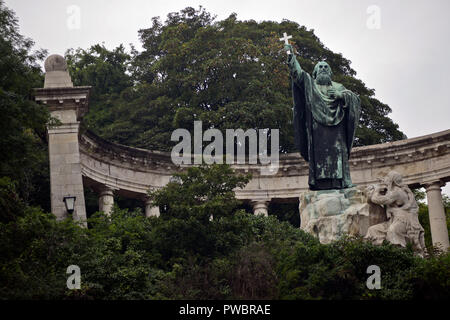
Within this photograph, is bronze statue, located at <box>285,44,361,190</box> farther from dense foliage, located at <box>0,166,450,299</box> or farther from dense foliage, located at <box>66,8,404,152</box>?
dense foliage, located at <box>66,8,404,152</box>

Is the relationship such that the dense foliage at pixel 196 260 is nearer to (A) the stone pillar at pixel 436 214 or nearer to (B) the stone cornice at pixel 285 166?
(B) the stone cornice at pixel 285 166

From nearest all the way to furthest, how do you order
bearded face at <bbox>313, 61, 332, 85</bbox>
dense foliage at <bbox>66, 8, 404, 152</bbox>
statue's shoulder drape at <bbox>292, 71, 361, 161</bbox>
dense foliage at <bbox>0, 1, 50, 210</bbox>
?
dense foliage at <bbox>0, 1, 50, 210</bbox>, statue's shoulder drape at <bbox>292, 71, 361, 161</bbox>, bearded face at <bbox>313, 61, 332, 85</bbox>, dense foliage at <bbox>66, 8, 404, 152</bbox>

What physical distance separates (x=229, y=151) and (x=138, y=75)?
11.7 metres

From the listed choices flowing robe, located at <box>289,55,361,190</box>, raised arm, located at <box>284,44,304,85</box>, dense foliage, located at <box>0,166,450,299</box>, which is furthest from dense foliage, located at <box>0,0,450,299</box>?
raised arm, located at <box>284,44,304,85</box>

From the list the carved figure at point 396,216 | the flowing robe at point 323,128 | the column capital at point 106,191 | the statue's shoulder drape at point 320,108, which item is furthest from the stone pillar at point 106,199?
the carved figure at point 396,216

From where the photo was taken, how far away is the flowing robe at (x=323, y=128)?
148ft

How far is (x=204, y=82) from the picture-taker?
2731 inches

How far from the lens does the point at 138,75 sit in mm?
74312

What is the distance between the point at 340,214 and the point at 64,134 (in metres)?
16.0

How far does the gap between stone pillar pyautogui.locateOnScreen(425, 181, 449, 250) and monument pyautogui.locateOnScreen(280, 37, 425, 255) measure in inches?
566

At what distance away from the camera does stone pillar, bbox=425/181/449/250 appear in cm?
5881

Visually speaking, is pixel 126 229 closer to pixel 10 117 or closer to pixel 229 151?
pixel 10 117

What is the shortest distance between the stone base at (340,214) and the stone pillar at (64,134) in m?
12.8
